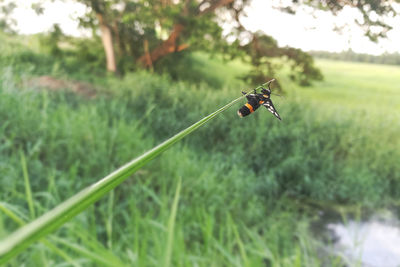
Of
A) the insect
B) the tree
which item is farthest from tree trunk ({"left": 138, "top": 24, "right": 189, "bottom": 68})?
the insect

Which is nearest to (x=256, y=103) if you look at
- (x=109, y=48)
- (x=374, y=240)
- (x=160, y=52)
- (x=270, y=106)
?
(x=270, y=106)

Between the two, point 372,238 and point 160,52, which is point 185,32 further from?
point 372,238

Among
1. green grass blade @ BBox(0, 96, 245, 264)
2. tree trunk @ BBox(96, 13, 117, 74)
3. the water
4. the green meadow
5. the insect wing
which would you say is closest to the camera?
green grass blade @ BBox(0, 96, 245, 264)

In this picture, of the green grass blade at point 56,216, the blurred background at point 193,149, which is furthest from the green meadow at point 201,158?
the green grass blade at point 56,216

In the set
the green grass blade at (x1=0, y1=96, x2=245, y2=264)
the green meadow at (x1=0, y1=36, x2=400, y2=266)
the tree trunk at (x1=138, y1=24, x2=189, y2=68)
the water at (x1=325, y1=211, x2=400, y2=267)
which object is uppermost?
the tree trunk at (x1=138, y1=24, x2=189, y2=68)

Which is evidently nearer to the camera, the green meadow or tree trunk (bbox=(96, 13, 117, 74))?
the green meadow

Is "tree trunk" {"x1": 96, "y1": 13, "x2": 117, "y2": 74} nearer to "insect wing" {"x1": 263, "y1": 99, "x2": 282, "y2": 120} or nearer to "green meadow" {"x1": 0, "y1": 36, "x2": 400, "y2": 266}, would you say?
"green meadow" {"x1": 0, "y1": 36, "x2": 400, "y2": 266}

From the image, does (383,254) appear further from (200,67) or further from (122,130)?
(200,67)
